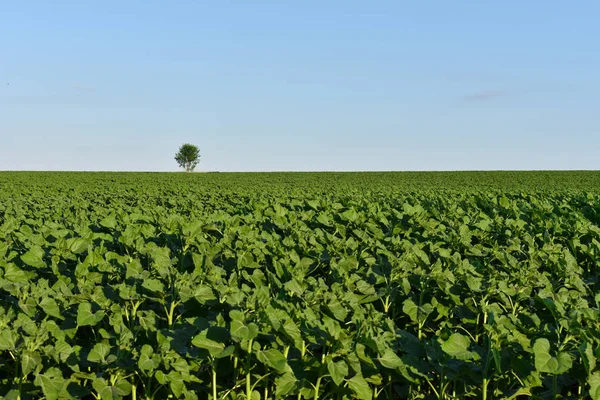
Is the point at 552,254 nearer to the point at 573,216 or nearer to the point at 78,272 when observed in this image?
the point at 573,216

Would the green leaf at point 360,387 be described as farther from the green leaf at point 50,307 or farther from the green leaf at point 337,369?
the green leaf at point 50,307

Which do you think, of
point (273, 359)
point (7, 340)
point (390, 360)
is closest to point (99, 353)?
point (7, 340)

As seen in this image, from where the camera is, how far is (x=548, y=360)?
3.04m

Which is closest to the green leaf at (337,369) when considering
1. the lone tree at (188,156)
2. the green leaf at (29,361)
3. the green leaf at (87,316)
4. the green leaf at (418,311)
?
the green leaf at (418,311)

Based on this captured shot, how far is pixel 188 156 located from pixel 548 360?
356 ft

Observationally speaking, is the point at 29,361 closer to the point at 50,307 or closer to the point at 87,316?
the point at 87,316

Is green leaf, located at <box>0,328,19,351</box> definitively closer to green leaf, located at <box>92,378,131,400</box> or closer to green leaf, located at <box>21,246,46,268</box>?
green leaf, located at <box>92,378,131,400</box>

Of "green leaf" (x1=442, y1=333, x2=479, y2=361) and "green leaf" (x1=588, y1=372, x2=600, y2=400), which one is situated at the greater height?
"green leaf" (x1=442, y1=333, x2=479, y2=361)

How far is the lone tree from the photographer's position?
109 meters

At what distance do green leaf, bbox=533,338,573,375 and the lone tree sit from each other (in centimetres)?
10770

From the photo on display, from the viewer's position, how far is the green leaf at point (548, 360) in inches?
117

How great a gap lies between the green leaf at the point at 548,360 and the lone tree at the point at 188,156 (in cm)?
10770

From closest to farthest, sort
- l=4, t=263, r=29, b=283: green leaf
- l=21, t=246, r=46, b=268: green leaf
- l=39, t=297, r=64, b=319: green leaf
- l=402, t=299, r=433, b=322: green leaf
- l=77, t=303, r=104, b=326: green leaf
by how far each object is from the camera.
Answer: l=77, t=303, r=104, b=326: green leaf → l=39, t=297, r=64, b=319: green leaf → l=402, t=299, r=433, b=322: green leaf → l=4, t=263, r=29, b=283: green leaf → l=21, t=246, r=46, b=268: green leaf

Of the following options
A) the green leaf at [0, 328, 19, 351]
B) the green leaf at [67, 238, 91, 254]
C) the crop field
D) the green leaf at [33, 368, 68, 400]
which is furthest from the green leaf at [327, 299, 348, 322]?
the green leaf at [67, 238, 91, 254]
